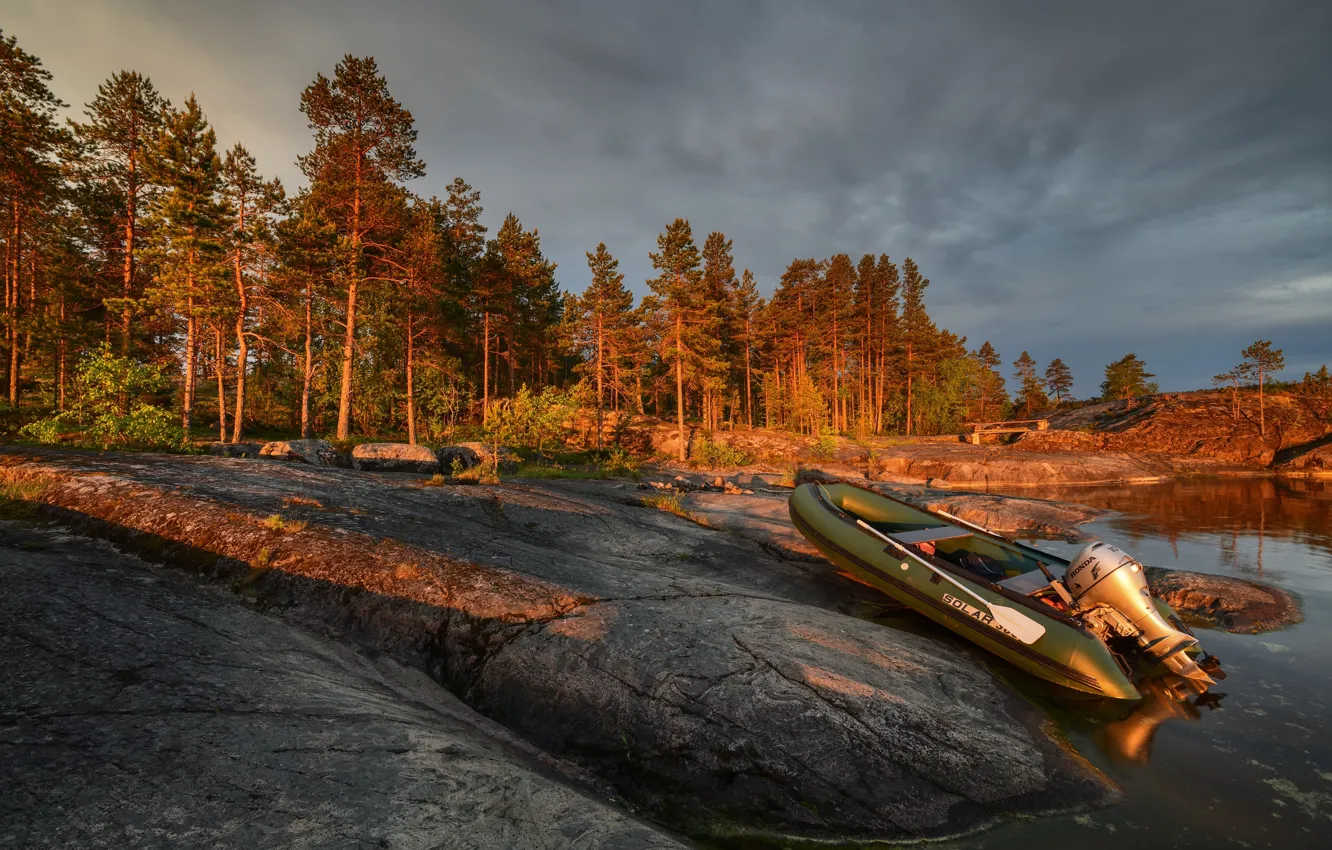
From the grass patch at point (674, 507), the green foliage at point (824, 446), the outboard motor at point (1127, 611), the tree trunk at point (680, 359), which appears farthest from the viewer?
the green foliage at point (824, 446)

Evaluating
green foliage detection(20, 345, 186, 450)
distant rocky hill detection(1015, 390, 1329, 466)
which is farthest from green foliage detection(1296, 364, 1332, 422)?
green foliage detection(20, 345, 186, 450)

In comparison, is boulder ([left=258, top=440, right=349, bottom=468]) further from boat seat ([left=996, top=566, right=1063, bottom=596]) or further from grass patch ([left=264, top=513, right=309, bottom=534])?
boat seat ([left=996, top=566, right=1063, bottom=596])

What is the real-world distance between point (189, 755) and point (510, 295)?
36964mm

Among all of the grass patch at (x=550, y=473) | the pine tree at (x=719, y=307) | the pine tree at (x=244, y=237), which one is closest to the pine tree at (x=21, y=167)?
the pine tree at (x=244, y=237)

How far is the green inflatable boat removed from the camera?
21.9 ft

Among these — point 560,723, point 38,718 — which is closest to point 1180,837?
point 560,723

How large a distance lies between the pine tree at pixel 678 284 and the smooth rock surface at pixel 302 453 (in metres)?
19.3

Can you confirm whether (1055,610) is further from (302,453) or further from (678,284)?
(678,284)

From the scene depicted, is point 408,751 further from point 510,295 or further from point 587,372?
point 510,295

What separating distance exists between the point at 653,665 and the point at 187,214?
27066mm

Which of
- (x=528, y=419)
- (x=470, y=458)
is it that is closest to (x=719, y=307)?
(x=528, y=419)

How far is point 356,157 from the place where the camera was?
73.6ft

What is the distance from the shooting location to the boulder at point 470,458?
1914cm

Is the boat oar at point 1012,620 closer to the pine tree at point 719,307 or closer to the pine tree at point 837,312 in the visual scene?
the pine tree at point 719,307
